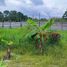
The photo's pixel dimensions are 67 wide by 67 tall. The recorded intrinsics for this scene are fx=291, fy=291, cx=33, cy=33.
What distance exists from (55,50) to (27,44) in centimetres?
159

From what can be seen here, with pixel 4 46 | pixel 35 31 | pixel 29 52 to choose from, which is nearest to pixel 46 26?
pixel 35 31

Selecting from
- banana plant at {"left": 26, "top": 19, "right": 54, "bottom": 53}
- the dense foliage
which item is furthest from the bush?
the dense foliage

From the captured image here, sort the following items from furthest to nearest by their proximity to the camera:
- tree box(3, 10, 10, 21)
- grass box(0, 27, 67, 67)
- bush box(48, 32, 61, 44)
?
tree box(3, 10, 10, 21)
bush box(48, 32, 61, 44)
grass box(0, 27, 67, 67)

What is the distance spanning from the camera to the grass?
1192 centimetres

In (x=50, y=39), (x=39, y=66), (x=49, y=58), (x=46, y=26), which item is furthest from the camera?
(x=50, y=39)

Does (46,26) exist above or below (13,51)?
above

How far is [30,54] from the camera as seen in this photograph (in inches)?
566

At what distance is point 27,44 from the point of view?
1534 centimetres

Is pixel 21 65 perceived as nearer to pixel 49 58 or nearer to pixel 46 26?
pixel 49 58

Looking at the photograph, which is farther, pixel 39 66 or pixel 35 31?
pixel 35 31

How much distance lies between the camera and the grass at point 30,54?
39.1 ft

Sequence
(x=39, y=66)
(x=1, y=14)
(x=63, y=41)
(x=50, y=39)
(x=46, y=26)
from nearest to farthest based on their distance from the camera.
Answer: (x=39, y=66), (x=46, y=26), (x=50, y=39), (x=63, y=41), (x=1, y=14)

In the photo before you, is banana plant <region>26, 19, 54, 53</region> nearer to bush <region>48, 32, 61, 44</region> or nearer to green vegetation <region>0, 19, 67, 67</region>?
green vegetation <region>0, 19, 67, 67</region>

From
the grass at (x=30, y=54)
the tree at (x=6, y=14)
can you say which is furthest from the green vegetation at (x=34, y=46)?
the tree at (x=6, y=14)
